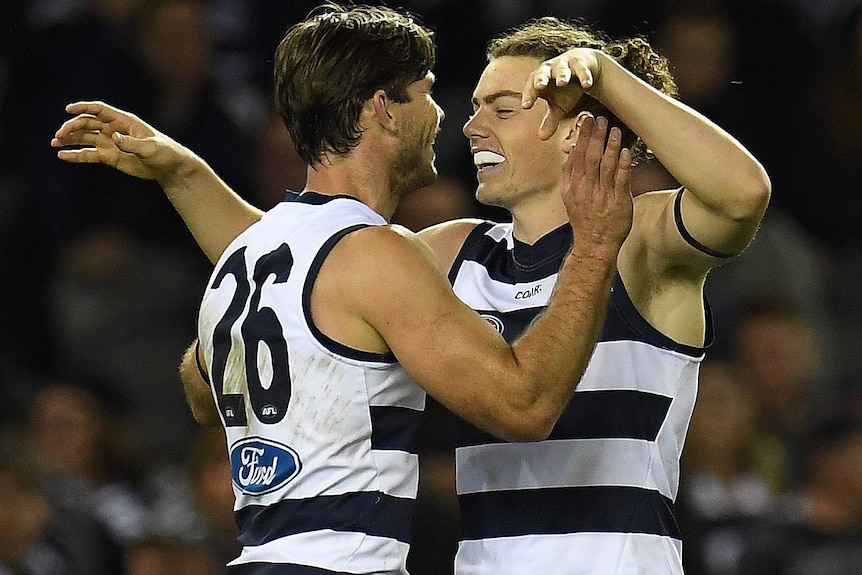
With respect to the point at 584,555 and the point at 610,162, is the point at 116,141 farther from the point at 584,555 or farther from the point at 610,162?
the point at 584,555

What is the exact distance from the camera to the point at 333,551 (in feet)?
8.47

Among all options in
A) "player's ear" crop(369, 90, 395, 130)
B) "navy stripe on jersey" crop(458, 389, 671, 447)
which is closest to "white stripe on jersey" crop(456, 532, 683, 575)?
"navy stripe on jersey" crop(458, 389, 671, 447)

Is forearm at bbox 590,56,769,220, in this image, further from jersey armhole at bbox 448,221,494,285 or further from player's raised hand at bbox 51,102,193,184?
player's raised hand at bbox 51,102,193,184

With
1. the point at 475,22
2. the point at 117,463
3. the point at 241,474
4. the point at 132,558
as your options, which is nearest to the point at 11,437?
the point at 117,463

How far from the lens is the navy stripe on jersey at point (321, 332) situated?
8.58 ft

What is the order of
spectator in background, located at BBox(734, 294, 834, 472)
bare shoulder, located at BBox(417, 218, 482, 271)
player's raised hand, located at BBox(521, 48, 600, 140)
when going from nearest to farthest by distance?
player's raised hand, located at BBox(521, 48, 600, 140)
bare shoulder, located at BBox(417, 218, 482, 271)
spectator in background, located at BBox(734, 294, 834, 472)

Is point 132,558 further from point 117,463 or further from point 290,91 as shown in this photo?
point 290,91

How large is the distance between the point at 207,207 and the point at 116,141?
26 centimetres

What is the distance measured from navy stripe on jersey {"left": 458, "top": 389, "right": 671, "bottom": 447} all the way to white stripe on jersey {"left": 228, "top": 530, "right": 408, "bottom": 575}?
17.8 inches

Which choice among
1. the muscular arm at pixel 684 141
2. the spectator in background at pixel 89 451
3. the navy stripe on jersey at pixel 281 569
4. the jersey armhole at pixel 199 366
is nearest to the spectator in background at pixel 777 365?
the spectator in background at pixel 89 451

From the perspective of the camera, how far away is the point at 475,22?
6.18 meters

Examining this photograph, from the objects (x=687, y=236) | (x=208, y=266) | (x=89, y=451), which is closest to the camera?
(x=687, y=236)

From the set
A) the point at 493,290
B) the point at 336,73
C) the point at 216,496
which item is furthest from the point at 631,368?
the point at 216,496

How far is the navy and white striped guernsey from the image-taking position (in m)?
2.83
